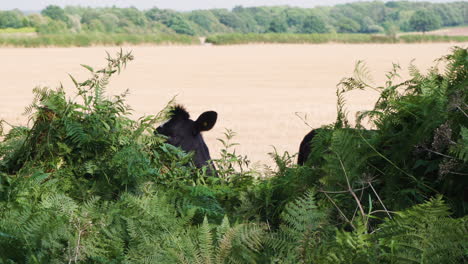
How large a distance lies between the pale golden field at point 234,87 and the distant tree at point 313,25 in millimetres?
79876

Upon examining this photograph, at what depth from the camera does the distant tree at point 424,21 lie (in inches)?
5610

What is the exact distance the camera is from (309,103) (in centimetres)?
2670

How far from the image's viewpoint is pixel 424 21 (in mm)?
141875

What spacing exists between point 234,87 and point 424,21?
381ft

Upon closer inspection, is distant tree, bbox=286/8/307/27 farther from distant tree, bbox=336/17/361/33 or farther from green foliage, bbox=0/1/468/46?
distant tree, bbox=336/17/361/33

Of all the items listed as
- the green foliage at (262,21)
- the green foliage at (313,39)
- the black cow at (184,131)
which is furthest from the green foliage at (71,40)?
the black cow at (184,131)

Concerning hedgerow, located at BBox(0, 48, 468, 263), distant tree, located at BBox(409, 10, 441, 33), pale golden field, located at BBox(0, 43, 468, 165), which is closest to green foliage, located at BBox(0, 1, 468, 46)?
distant tree, located at BBox(409, 10, 441, 33)

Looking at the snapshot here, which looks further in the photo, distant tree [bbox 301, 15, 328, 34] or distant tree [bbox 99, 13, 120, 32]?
distant tree [bbox 301, 15, 328, 34]

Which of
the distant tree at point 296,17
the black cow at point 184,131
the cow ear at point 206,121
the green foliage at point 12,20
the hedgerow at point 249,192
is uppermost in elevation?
the hedgerow at point 249,192

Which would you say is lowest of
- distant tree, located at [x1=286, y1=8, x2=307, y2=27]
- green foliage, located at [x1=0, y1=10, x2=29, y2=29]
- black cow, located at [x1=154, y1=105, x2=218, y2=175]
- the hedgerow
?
green foliage, located at [x1=0, y1=10, x2=29, y2=29]

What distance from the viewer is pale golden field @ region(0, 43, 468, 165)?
1927 cm

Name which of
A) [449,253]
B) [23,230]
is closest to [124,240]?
[23,230]

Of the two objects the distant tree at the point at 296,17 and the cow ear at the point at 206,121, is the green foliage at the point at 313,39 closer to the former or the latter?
the distant tree at the point at 296,17

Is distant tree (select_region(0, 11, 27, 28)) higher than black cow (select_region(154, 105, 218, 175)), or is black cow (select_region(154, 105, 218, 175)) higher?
black cow (select_region(154, 105, 218, 175))
